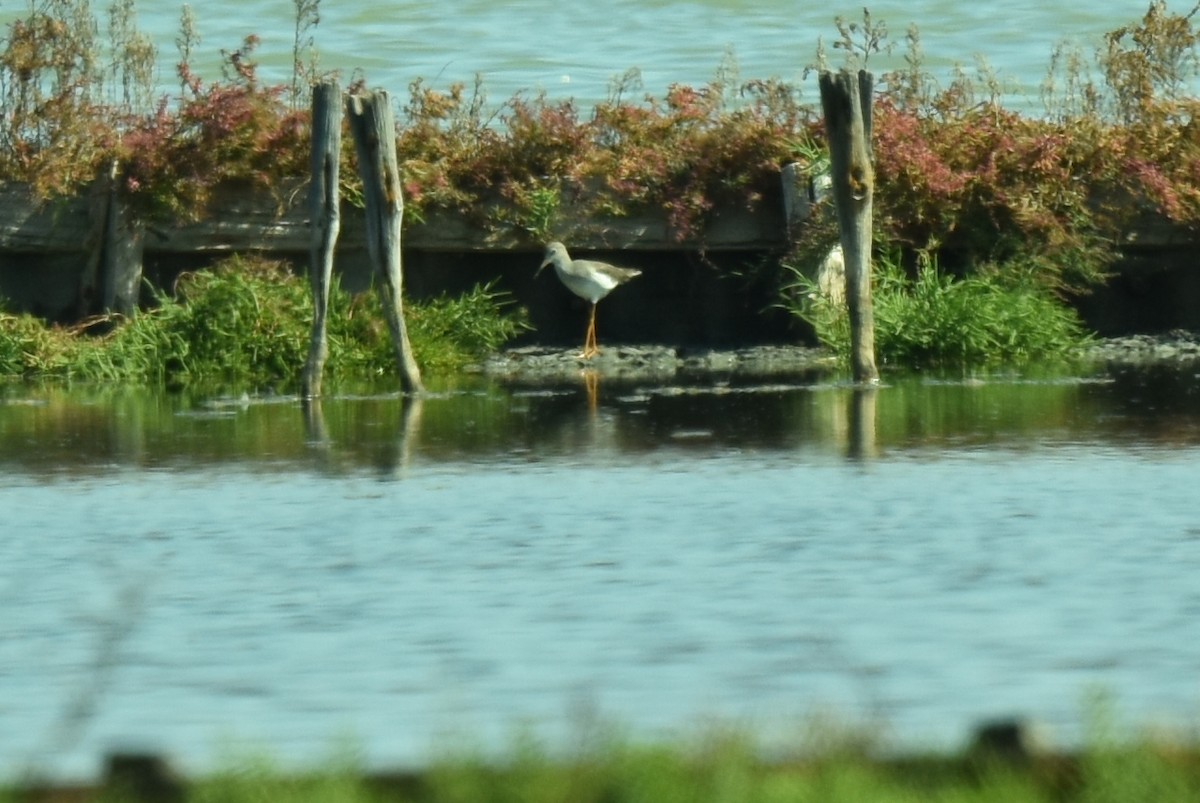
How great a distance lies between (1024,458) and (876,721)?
6995 mm

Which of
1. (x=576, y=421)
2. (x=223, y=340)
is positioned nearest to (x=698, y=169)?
(x=223, y=340)

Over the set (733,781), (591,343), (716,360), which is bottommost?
(733,781)

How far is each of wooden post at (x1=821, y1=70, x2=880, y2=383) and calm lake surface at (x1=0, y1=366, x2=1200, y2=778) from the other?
62.0 inches

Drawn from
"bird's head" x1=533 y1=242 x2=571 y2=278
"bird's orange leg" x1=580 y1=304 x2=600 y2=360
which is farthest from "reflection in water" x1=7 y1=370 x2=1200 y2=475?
"bird's orange leg" x1=580 y1=304 x2=600 y2=360

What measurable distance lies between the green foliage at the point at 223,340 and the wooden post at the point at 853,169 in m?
4.94

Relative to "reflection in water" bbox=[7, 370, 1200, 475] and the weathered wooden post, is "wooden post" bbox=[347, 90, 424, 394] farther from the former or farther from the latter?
the weathered wooden post

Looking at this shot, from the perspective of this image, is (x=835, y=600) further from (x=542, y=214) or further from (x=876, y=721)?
(x=542, y=214)

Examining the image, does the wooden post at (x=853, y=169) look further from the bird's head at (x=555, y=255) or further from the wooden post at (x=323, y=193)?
the bird's head at (x=555, y=255)

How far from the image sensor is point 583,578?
25.5 feet

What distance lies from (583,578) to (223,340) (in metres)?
11.3

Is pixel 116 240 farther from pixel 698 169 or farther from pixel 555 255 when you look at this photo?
pixel 698 169

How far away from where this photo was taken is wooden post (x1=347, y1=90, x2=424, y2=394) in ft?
50.8

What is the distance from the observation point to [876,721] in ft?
15.1

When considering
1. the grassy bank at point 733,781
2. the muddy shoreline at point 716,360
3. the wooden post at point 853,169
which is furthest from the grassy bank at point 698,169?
the grassy bank at point 733,781
